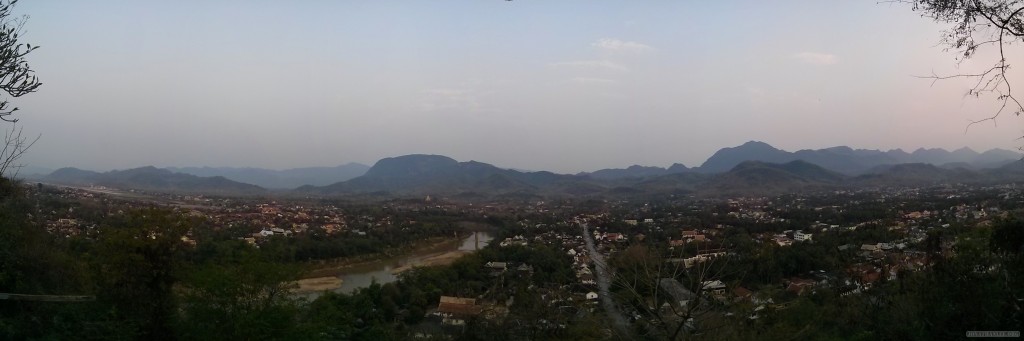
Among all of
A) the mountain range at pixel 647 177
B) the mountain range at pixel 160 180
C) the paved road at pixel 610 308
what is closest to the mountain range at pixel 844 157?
the mountain range at pixel 647 177

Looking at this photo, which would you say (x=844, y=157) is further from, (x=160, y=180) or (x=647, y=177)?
(x=160, y=180)

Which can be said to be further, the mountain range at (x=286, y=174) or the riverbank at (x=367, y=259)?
the mountain range at (x=286, y=174)

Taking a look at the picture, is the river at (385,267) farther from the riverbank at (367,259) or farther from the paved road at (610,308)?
the paved road at (610,308)

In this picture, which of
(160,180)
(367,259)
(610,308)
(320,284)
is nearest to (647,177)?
(160,180)

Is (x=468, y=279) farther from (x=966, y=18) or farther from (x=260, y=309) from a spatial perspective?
(x=966, y=18)

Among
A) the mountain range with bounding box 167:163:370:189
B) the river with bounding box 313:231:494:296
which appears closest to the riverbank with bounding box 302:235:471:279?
the river with bounding box 313:231:494:296

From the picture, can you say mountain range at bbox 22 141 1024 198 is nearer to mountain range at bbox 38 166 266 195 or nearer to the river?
mountain range at bbox 38 166 266 195

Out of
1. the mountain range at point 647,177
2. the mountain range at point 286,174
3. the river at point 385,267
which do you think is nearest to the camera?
the river at point 385,267

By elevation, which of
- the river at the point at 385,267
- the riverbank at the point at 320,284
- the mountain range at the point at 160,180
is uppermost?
the mountain range at the point at 160,180
